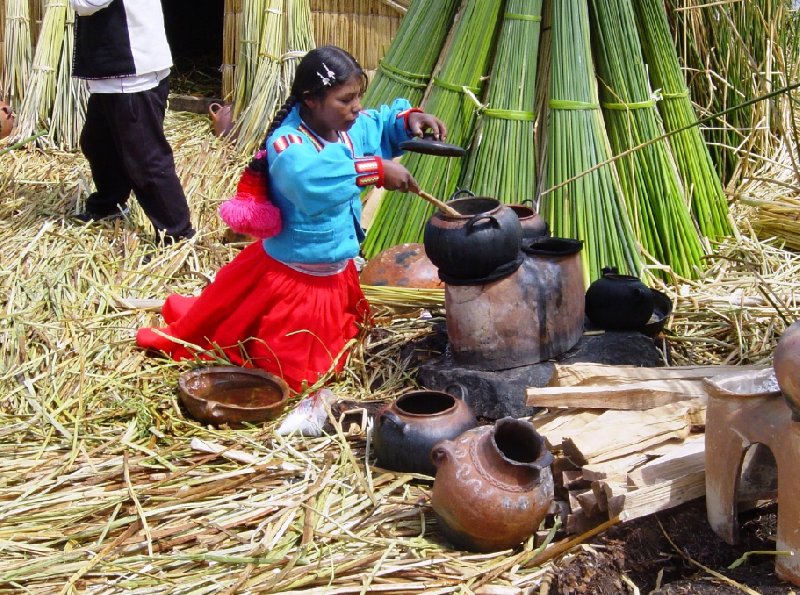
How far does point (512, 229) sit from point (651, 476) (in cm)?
102

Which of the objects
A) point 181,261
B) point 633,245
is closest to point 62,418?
point 181,261

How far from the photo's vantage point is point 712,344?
12.7 feet

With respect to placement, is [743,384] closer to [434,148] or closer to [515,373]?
[515,373]

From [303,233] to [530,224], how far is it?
855 millimetres

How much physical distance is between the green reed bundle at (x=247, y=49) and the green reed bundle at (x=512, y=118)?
8.54ft

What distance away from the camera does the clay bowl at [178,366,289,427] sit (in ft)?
11.4

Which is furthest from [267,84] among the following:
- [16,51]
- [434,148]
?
[434,148]

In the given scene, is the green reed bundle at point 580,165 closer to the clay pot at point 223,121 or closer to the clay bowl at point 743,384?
the clay bowl at point 743,384

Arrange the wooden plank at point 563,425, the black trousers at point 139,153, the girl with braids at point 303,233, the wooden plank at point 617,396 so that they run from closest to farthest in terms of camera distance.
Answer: the wooden plank at point 563,425
the wooden plank at point 617,396
the girl with braids at point 303,233
the black trousers at point 139,153

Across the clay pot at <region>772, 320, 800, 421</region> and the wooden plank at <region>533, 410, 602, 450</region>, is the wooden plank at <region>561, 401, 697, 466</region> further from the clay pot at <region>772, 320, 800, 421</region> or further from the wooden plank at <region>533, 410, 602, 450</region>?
the clay pot at <region>772, 320, 800, 421</region>

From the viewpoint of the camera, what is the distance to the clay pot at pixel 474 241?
3221mm

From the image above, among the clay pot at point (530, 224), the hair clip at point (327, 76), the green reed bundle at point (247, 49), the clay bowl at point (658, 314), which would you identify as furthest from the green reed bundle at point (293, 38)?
the clay bowl at point (658, 314)

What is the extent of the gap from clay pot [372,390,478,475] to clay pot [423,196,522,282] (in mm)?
455

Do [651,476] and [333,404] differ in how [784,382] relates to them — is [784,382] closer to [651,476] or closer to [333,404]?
[651,476]
